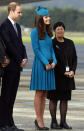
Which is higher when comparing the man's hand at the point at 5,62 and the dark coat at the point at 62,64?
the man's hand at the point at 5,62

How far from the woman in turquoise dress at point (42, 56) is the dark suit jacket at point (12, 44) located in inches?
13.2

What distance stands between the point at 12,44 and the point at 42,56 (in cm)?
50

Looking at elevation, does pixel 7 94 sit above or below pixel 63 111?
above

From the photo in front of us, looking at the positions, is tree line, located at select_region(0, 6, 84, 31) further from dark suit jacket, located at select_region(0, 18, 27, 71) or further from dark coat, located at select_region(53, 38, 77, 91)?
dark suit jacket, located at select_region(0, 18, 27, 71)

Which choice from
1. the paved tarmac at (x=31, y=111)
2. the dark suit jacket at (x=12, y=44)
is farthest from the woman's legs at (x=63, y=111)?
the dark suit jacket at (x=12, y=44)

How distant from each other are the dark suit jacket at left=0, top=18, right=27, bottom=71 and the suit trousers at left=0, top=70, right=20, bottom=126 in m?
0.10

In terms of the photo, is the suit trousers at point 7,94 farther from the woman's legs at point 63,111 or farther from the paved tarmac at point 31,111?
the woman's legs at point 63,111

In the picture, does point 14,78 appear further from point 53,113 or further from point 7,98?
point 53,113

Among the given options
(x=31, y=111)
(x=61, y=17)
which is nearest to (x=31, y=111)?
(x=31, y=111)

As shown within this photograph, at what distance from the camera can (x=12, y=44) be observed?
7762mm

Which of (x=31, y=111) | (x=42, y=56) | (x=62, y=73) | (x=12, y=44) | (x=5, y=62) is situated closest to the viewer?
(x=5, y=62)

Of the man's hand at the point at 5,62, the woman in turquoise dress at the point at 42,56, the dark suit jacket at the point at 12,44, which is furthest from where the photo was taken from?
the woman in turquoise dress at the point at 42,56

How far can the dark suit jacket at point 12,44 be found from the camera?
305 inches

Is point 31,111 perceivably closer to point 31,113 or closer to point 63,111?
point 31,113
